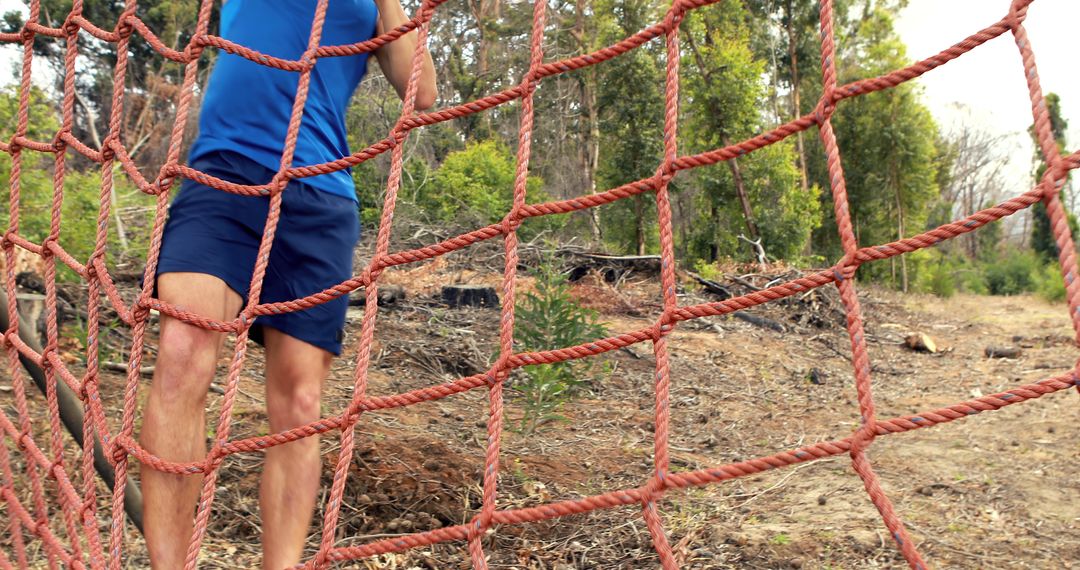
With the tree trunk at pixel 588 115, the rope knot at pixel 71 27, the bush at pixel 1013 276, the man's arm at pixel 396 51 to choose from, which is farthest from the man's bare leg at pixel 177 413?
the bush at pixel 1013 276

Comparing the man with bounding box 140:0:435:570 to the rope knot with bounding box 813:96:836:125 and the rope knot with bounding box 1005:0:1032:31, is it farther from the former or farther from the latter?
the rope knot with bounding box 1005:0:1032:31

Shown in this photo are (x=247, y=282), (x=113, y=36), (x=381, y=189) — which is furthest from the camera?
(x=381, y=189)

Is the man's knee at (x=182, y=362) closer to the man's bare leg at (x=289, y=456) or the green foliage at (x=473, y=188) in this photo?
the man's bare leg at (x=289, y=456)

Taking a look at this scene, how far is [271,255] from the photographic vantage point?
1303 mm

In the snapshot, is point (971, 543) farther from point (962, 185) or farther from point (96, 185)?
point (962, 185)

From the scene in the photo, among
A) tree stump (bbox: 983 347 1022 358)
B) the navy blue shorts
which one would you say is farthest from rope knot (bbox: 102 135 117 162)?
tree stump (bbox: 983 347 1022 358)

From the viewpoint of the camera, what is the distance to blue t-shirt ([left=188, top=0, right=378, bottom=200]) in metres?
1.28

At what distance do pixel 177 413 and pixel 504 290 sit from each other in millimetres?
536

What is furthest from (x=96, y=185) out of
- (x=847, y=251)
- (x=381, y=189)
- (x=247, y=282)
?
(x=381, y=189)

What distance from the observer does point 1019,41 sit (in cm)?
77

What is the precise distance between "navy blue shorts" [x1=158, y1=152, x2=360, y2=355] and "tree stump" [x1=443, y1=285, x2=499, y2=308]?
12.4 feet

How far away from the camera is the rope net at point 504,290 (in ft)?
2.57

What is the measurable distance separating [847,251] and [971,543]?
1448 millimetres

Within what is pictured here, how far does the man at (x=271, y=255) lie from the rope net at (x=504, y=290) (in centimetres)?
4
